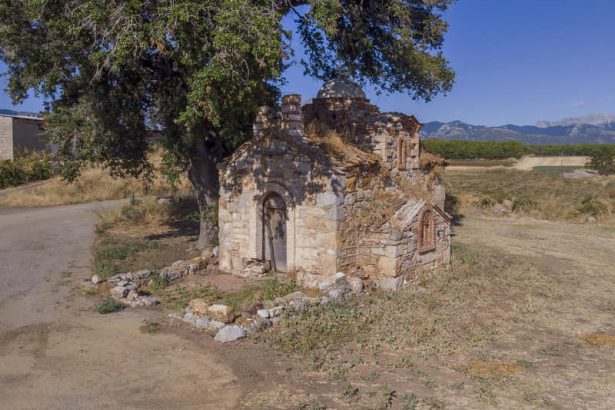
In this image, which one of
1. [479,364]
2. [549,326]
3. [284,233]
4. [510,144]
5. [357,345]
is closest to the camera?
[479,364]

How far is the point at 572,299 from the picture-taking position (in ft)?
39.2

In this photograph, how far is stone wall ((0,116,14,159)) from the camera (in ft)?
118

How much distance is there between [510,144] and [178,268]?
62229 mm

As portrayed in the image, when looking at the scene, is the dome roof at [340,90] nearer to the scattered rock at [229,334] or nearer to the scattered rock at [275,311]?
the scattered rock at [275,311]

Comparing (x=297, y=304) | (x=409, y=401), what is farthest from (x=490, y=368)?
(x=297, y=304)

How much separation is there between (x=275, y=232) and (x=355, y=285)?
2.87 metres

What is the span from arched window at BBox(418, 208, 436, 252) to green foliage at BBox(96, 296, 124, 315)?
23.8 ft

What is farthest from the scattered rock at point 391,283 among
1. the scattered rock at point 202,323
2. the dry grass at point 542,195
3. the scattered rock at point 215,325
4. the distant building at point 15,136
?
the distant building at point 15,136

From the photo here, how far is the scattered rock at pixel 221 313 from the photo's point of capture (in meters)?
9.87

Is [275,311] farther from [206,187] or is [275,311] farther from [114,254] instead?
[114,254]

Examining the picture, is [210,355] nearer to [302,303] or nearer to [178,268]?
[302,303]

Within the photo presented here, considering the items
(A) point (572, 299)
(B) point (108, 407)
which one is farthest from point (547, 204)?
(B) point (108, 407)

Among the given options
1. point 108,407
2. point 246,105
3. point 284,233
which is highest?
point 246,105

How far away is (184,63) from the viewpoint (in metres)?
10.7
